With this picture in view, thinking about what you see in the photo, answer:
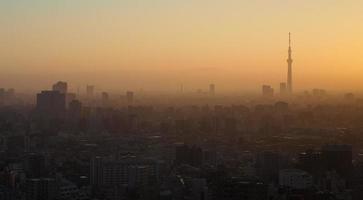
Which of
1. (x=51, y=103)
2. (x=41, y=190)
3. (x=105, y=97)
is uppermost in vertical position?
(x=105, y=97)

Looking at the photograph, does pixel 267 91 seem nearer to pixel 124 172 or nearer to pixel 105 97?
pixel 105 97

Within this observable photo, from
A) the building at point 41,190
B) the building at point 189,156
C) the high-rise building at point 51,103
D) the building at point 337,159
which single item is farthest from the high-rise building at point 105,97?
the building at point 41,190

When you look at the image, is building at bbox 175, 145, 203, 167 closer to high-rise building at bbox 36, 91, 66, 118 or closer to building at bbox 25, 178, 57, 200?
building at bbox 25, 178, 57, 200

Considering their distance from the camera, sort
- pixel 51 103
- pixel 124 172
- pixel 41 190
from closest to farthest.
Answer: pixel 41 190
pixel 124 172
pixel 51 103

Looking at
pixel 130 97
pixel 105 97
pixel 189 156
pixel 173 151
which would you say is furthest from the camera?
pixel 130 97

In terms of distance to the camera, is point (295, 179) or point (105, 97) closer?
point (295, 179)

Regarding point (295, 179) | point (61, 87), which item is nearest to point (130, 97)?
point (61, 87)
